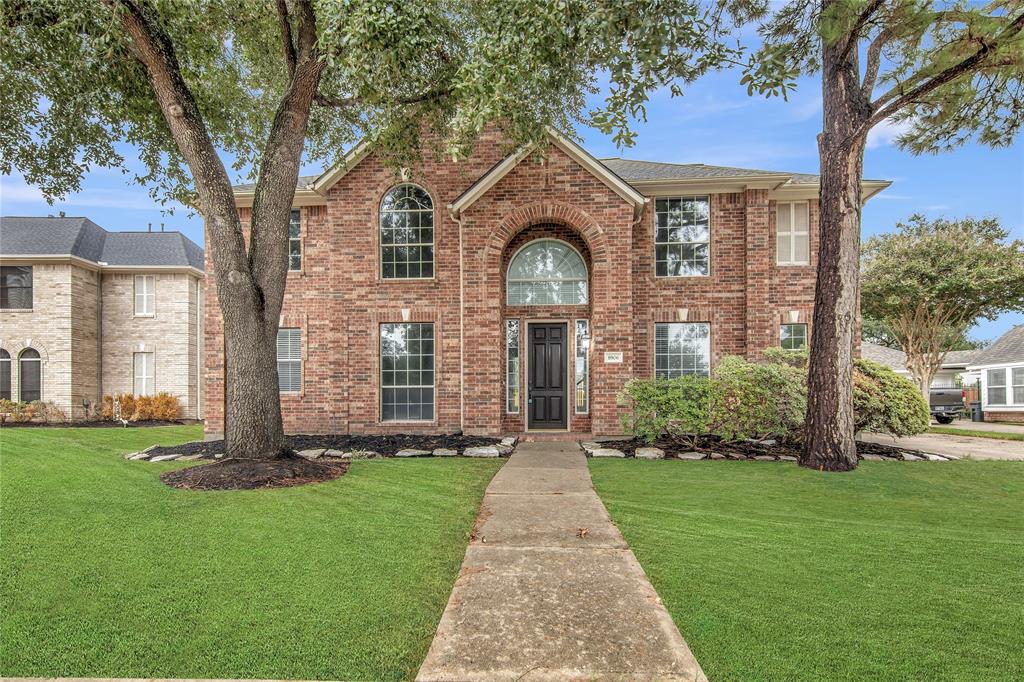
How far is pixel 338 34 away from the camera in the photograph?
6.89m

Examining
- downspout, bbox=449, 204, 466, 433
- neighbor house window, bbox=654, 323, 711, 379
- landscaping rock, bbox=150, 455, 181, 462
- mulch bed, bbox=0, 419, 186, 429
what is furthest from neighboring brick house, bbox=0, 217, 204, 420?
neighbor house window, bbox=654, 323, 711, 379

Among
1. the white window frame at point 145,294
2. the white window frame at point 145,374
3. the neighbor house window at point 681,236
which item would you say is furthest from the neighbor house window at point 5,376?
the neighbor house window at point 681,236

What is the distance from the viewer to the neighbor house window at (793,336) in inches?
488

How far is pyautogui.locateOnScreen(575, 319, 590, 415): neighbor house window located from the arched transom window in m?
0.63

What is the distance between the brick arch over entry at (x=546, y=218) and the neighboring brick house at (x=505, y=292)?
7 cm

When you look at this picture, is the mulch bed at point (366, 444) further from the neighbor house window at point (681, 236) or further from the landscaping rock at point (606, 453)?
the neighbor house window at point (681, 236)

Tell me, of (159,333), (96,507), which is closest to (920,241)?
(96,507)

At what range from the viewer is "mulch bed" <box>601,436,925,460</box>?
30.4 ft

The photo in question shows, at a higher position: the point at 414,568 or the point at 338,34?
the point at 338,34

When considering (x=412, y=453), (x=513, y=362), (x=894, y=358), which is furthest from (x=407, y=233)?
(x=894, y=358)

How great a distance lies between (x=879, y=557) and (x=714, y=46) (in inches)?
254

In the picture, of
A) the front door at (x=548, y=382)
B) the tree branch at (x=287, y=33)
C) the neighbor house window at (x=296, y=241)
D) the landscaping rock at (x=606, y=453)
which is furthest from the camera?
the neighbor house window at (x=296, y=241)

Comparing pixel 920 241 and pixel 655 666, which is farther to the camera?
pixel 920 241

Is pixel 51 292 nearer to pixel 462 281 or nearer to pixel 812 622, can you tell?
pixel 462 281
